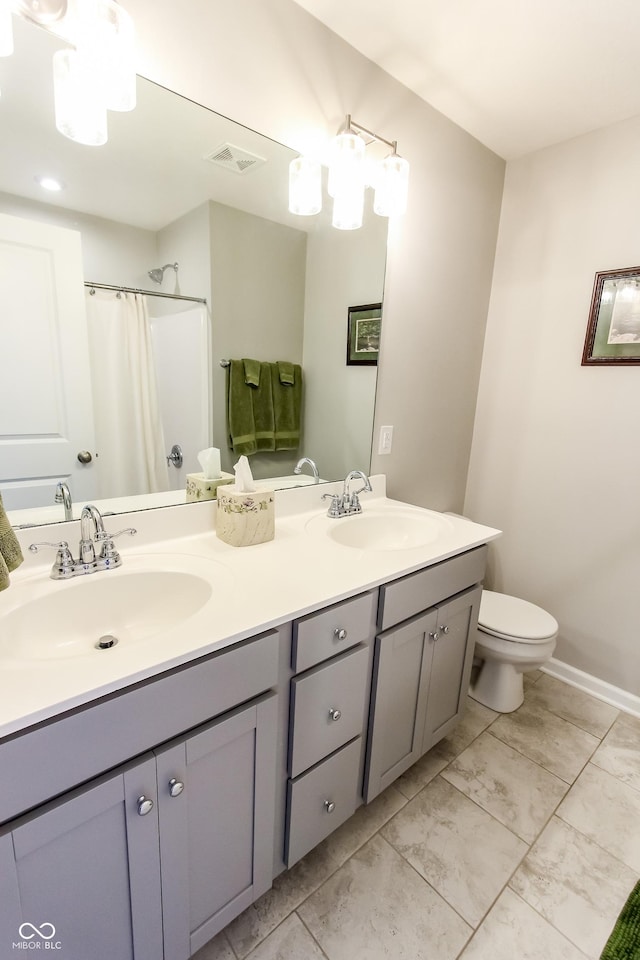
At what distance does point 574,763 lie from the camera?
1.59 metres

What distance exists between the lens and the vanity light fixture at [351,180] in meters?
1.33

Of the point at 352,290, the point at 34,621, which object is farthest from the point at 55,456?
the point at 352,290

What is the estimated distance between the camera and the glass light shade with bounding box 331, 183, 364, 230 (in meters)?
1.41

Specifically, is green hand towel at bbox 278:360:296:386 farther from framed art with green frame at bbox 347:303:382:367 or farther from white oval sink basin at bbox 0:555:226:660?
white oval sink basin at bbox 0:555:226:660

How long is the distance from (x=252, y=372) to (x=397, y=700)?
1.11 metres

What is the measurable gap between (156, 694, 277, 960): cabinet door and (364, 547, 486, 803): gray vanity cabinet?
1.22 ft

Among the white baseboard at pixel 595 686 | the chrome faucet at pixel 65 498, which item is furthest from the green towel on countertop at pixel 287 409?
the white baseboard at pixel 595 686

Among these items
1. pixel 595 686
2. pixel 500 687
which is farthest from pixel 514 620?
pixel 595 686

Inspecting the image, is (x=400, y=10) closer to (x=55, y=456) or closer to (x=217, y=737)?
(x=55, y=456)

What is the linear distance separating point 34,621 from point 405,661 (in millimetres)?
937

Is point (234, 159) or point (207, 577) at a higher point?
point (234, 159)

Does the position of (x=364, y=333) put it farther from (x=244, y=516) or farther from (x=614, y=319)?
(x=614, y=319)

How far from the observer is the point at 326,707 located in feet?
3.44

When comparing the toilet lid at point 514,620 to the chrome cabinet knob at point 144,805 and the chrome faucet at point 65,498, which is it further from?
the chrome faucet at point 65,498
